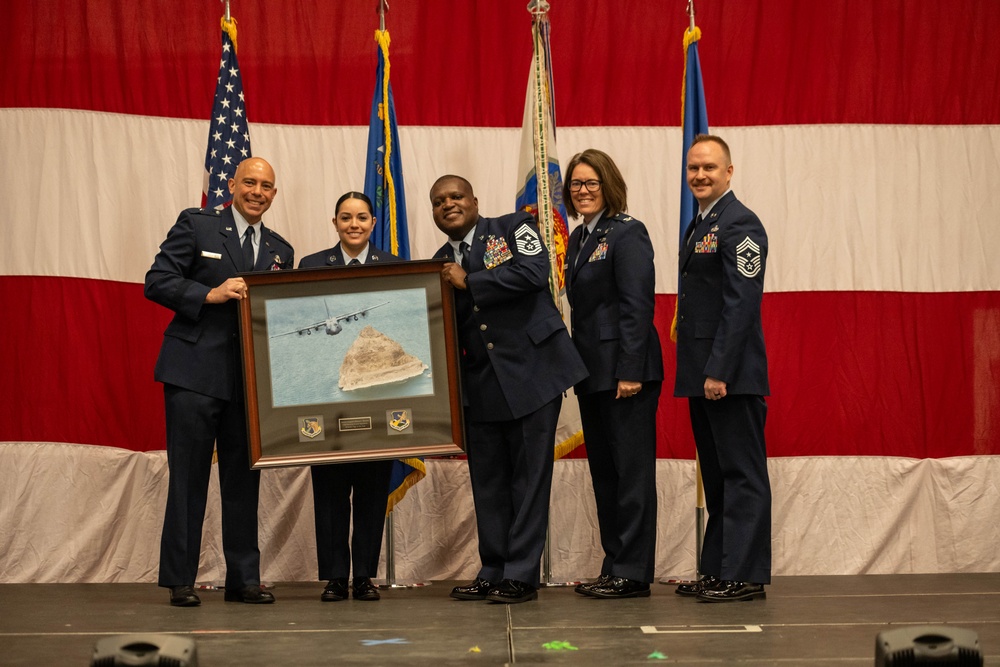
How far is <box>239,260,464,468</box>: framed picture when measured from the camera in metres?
3.83

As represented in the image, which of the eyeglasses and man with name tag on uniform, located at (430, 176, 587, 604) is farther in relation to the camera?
the eyeglasses

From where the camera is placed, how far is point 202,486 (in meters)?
3.98

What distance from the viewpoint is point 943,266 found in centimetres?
507

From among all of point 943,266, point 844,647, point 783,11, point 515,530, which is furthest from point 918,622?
point 783,11

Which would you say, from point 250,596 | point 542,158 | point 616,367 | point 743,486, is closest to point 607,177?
point 542,158

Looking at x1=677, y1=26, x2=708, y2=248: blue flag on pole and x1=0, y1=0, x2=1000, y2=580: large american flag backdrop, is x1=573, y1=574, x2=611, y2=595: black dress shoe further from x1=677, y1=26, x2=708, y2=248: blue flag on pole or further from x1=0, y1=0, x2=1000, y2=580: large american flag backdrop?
x1=677, y1=26, x2=708, y2=248: blue flag on pole

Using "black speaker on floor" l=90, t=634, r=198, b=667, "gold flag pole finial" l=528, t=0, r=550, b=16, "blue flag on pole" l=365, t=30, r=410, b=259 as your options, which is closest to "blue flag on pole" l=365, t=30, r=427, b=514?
"blue flag on pole" l=365, t=30, r=410, b=259

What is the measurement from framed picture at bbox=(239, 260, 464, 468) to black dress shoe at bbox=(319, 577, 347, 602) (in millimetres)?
540

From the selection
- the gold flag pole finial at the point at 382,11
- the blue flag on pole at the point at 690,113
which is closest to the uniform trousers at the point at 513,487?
the blue flag on pole at the point at 690,113

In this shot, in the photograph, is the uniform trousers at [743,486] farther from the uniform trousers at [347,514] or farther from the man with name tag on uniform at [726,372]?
the uniform trousers at [347,514]

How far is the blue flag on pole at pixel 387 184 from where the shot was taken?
4.54 meters

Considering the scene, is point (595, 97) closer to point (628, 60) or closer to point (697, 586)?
point (628, 60)

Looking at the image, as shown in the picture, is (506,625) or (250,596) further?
(250,596)

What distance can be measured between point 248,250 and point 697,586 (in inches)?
83.1
